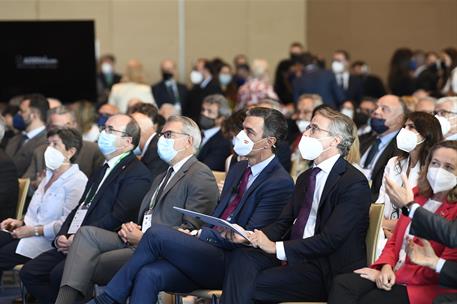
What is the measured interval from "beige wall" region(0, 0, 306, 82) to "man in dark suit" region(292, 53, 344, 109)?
3850 millimetres

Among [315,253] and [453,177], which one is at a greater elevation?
[453,177]

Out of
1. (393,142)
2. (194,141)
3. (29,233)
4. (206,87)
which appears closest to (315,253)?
(194,141)

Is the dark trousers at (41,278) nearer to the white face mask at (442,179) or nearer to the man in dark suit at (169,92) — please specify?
the white face mask at (442,179)

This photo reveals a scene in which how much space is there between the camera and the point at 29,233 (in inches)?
281

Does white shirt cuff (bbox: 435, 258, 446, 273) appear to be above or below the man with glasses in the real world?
above

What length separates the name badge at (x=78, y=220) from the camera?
6.82 meters

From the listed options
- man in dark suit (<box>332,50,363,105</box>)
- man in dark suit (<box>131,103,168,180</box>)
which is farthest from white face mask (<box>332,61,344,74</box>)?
man in dark suit (<box>131,103,168,180</box>)

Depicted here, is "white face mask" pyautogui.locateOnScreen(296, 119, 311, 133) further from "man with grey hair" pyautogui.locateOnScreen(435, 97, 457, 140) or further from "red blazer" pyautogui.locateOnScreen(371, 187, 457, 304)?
"red blazer" pyautogui.locateOnScreen(371, 187, 457, 304)

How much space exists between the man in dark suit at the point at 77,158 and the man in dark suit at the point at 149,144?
49 cm

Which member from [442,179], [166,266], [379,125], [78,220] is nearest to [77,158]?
[78,220]

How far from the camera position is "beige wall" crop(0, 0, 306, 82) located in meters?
15.2

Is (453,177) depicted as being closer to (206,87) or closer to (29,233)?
(29,233)

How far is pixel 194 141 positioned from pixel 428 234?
238cm

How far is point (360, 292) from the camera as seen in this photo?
16.3 ft
